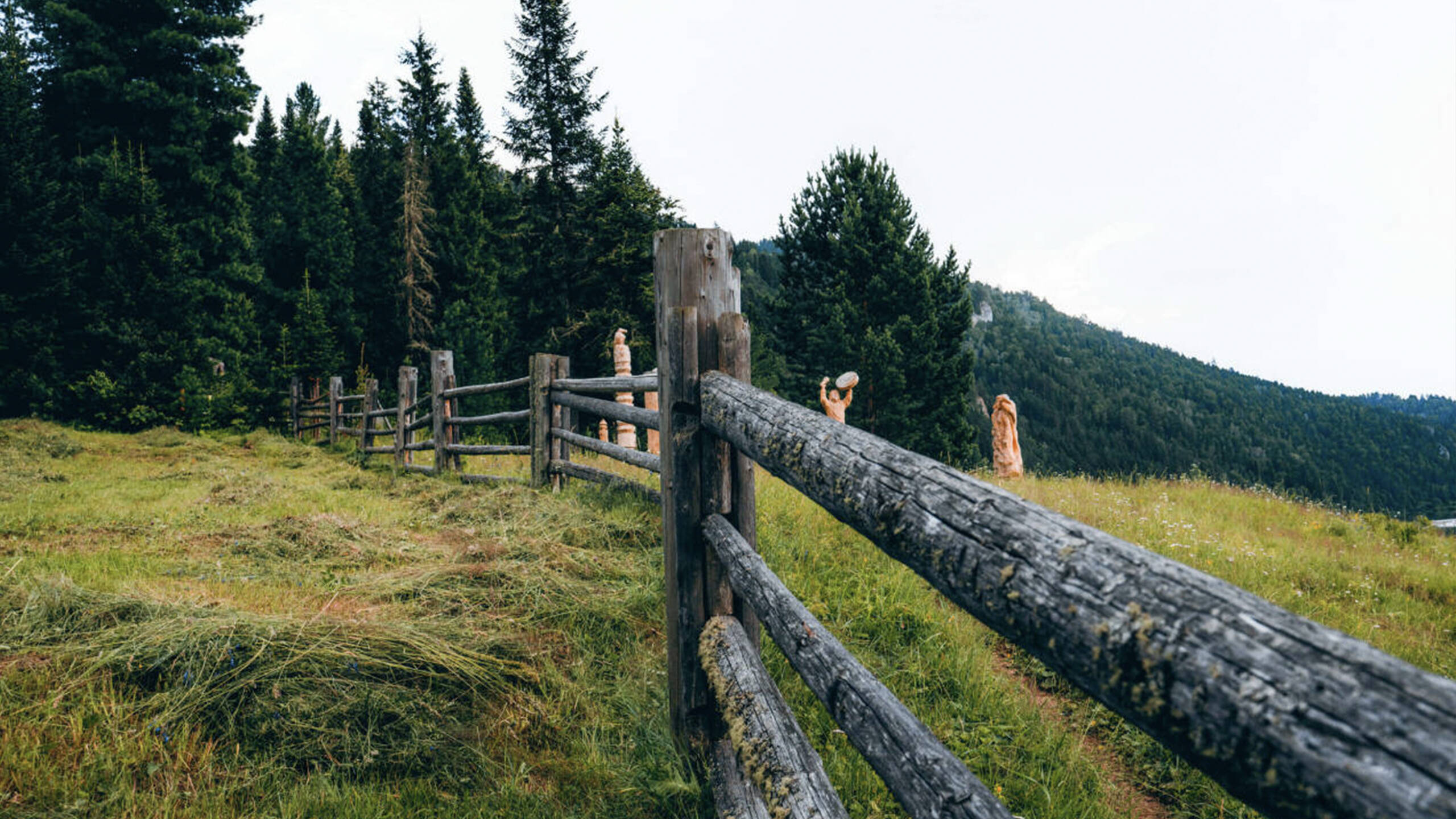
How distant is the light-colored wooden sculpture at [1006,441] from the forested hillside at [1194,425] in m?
48.9

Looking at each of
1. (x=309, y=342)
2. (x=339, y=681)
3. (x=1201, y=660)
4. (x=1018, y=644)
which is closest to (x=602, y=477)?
(x=339, y=681)

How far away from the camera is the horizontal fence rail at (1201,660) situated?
19.2 inches

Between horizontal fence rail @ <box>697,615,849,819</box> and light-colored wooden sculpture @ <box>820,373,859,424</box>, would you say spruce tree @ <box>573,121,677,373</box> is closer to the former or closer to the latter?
light-colored wooden sculpture @ <box>820,373,859,424</box>

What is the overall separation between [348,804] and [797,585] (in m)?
2.29

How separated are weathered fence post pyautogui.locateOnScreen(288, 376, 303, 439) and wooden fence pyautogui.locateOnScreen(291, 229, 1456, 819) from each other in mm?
20942

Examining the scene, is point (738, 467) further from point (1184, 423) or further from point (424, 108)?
point (1184, 423)

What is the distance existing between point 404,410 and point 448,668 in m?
8.68

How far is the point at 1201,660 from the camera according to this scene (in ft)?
1.98

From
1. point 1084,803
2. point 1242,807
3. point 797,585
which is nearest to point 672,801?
point 1084,803

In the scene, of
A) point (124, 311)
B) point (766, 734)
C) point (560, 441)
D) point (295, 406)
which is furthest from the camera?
point (295, 406)

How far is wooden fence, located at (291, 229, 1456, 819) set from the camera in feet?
1.69

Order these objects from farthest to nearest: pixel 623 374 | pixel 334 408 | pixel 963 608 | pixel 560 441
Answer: pixel 334 408
pixel 623 374
pixel 560 441
pixel 963 608

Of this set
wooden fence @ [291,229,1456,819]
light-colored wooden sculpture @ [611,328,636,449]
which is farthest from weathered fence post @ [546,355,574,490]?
wooden fence @ [291,229,1456,819]

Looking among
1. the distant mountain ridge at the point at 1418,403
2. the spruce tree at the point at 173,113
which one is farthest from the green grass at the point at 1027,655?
the distant mountain ridge at the point at 1418,403
